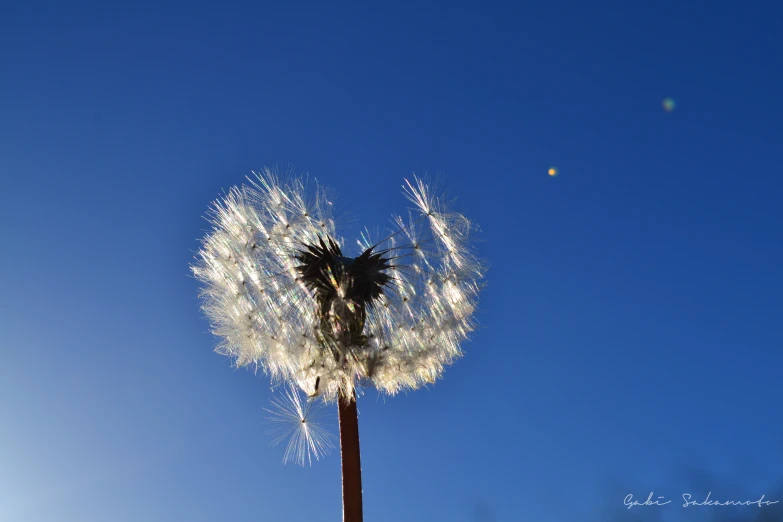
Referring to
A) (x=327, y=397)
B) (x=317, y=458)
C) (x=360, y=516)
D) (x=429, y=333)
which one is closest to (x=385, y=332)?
(x=429, y=333)

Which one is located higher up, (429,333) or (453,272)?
(453,272)

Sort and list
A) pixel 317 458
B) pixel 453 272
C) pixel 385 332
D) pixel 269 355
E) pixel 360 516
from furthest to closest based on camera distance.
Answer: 1. pixel 453 272
2. pixel 385 332
3. pixel 269 355
4. pixel 317 458
5. pixel 360 516

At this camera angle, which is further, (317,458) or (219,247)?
(219,247)

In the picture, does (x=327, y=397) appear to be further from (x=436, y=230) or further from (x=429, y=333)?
(x=436, y=230)

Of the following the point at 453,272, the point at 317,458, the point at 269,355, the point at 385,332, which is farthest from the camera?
the point at 453,272

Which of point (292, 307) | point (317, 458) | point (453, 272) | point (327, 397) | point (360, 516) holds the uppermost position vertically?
point (453, 272)

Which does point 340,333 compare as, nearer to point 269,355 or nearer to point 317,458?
point 269,355

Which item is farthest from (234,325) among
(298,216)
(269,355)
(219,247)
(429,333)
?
(429,333)
